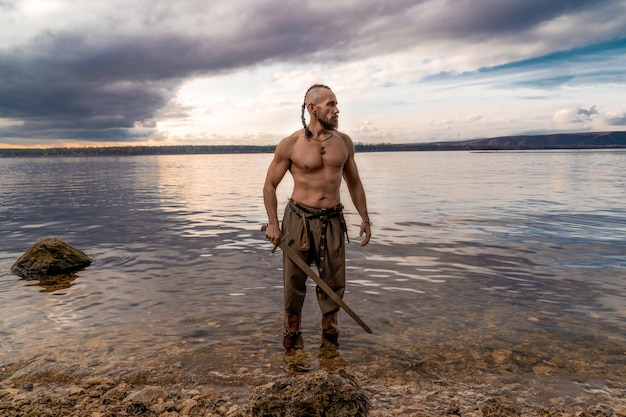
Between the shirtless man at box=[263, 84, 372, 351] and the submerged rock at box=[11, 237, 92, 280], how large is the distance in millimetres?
7016

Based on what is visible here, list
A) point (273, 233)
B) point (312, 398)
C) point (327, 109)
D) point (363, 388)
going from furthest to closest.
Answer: point (273, 233)
point (327, 109)
point (363, 388)
point (312, 398)

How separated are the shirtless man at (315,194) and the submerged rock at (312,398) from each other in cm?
196

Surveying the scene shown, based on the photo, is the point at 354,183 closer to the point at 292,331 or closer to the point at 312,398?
the point at 292,331

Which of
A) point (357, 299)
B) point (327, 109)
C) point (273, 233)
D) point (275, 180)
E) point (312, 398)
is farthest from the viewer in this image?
point (357, 299)

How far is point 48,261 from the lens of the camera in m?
10.4

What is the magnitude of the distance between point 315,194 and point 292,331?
1970 mm

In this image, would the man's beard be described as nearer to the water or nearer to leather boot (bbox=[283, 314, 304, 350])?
leather boot (bbox=[283, 314, 304, 350])

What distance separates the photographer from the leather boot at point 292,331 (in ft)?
20.2

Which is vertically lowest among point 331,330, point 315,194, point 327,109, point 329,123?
point 331,330

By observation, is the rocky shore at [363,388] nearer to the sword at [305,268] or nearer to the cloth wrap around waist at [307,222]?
the sword at [305,268]

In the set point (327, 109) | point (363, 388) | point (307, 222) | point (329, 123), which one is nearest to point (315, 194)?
point (307, 222)

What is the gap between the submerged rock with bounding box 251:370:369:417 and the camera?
374 cm

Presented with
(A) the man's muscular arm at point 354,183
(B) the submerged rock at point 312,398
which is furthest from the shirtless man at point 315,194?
(B) the submerged rock at point 312,398

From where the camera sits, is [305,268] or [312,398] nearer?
[312,398]
